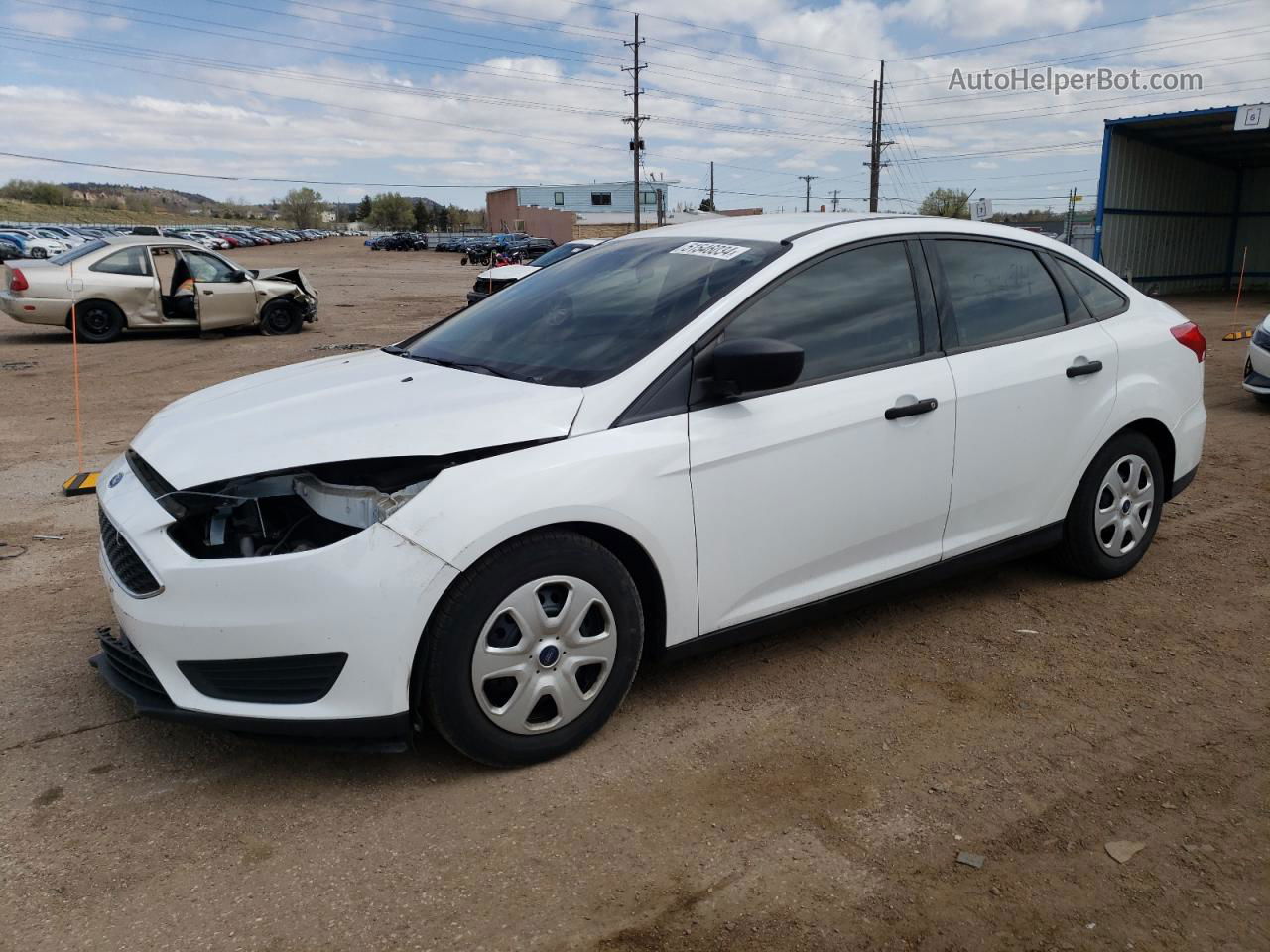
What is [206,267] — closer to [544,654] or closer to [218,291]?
[218,291]

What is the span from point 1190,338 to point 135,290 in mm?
14640

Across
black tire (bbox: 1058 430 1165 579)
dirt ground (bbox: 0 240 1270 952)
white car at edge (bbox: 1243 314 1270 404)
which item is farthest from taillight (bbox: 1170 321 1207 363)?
white car at edge (bbox: 1243 314 1270 404)

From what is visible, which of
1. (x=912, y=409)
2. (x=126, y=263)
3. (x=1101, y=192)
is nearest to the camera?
(x=912, y=409)

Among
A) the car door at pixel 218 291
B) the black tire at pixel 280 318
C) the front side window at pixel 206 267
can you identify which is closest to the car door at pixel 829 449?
the car door at pixel 218 291

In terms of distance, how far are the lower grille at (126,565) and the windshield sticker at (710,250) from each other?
2159 mm

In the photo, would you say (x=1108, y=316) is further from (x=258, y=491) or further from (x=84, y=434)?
(x=84, y=434)

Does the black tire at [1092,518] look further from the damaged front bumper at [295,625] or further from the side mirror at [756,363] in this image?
the damaged front bumper at [295,625]

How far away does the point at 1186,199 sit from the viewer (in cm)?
2748

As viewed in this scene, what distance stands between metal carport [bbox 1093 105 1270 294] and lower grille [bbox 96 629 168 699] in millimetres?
22999

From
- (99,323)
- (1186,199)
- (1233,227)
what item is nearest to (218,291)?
(99,323)

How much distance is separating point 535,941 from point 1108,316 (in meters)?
3.64

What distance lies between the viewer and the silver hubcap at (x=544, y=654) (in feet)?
9.51

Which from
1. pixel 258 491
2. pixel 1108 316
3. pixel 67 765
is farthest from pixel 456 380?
pixel 1108 316

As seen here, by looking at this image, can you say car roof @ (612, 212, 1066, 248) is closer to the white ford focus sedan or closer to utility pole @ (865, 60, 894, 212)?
the white ford focus sedan
